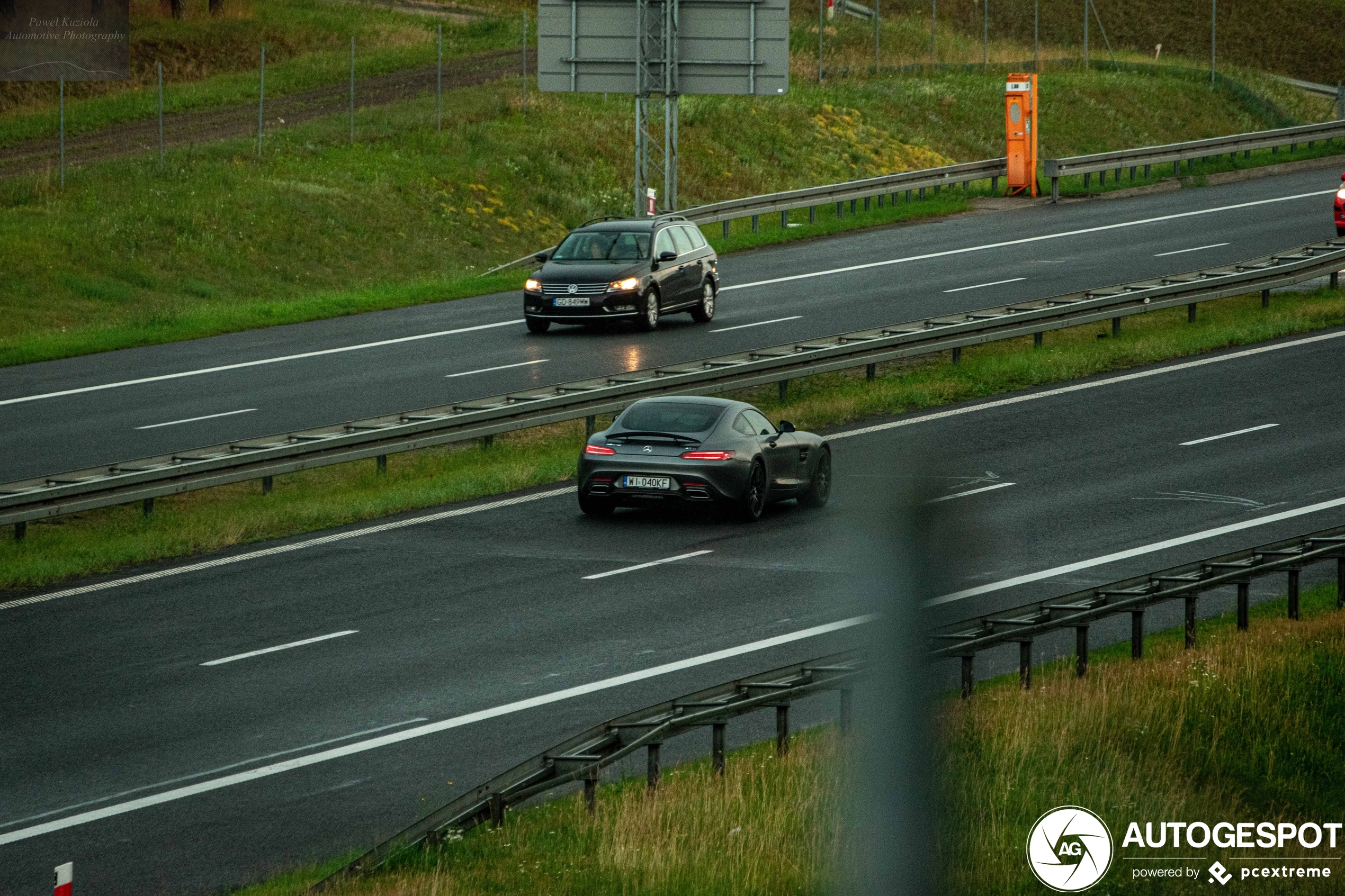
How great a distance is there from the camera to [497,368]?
27.2 metres

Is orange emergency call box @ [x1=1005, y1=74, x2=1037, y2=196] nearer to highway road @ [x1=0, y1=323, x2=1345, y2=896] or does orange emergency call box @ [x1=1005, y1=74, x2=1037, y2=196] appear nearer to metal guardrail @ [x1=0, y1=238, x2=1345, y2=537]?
metal guardrail @ [x1=0, y1=238, x2=1345, y2=537]

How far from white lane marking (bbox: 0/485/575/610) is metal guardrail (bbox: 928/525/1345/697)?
24.4 feet

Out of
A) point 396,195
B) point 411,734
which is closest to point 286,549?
point 411,734

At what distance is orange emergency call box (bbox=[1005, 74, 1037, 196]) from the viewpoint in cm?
4488

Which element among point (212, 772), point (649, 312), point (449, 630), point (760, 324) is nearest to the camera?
point (212, 772)

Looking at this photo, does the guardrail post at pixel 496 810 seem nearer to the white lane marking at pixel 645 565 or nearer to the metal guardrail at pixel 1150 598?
the metal guardrail at pixel 1150 598

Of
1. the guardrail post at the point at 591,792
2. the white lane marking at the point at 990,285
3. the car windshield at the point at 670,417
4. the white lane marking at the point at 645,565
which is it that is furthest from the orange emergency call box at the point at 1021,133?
the guardrail post at the point at 591,792

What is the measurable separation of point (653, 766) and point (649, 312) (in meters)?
21.0

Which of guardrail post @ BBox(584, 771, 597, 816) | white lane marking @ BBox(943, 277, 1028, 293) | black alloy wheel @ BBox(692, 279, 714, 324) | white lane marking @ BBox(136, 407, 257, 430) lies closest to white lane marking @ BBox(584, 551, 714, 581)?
guardrail post @ BBox(584, 771, 597, 816)

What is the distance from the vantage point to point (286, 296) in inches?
1462

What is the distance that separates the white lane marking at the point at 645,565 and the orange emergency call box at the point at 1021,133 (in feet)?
→ 96.8

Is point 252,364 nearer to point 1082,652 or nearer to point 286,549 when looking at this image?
point 286,549

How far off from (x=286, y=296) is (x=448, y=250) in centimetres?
581

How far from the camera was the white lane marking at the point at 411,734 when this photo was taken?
10070 mm
